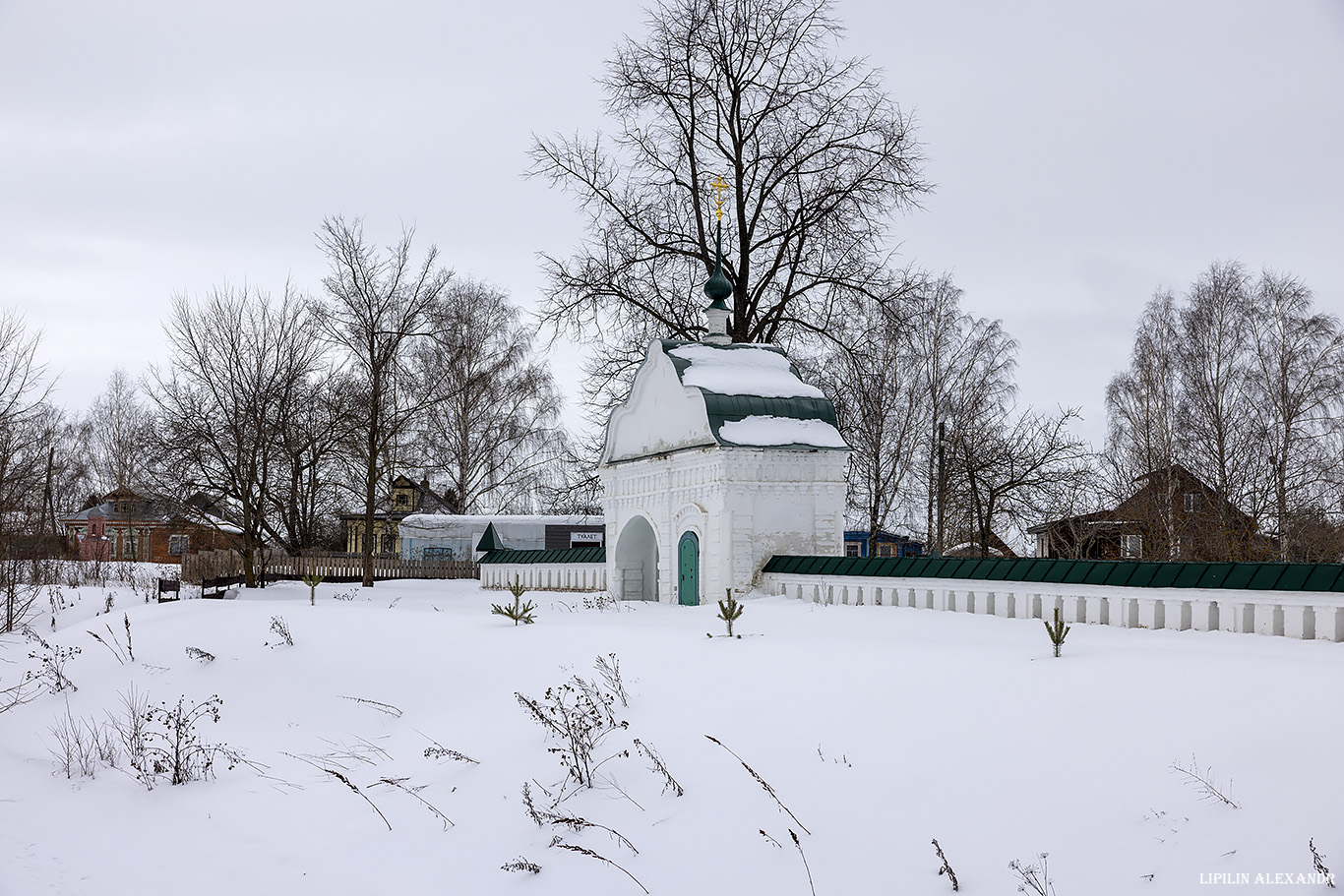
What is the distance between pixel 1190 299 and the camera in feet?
86.2

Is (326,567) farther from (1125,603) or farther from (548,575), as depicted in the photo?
(1125,603)

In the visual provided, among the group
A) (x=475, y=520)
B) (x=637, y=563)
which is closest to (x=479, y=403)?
(x=475, y=520)

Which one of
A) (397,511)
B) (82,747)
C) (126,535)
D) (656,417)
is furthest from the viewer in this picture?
(126,535)

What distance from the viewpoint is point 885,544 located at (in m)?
39.1

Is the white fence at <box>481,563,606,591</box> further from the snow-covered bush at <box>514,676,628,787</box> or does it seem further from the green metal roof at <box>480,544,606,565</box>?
the snow-covered bush at <box>514,676,628,787</box>

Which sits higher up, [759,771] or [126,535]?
[126,535]

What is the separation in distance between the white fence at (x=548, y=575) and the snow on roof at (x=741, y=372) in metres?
5.56

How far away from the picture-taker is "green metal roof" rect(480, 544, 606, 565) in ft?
68.7

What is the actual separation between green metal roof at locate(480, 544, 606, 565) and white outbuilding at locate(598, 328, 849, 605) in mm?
3721

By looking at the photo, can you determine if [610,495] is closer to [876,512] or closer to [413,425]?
[876,512]

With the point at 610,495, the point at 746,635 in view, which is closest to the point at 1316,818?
the point at 746,635

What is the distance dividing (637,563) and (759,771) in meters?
11.4

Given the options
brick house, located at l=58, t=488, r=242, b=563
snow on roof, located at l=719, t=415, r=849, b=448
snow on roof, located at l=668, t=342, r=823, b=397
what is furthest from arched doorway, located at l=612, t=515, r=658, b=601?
brick house, located at l=58, t=488, r=242, b=563

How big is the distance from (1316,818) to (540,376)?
3394 centimetres
